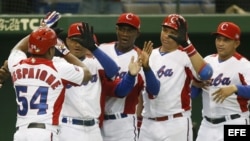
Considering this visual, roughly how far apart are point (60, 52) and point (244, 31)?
3.23 metres

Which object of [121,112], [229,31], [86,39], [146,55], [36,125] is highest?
[229,31]

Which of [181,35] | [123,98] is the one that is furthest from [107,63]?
[181,35]

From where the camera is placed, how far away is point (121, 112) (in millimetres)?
6828

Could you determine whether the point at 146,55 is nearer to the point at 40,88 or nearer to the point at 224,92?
the point at 224,92

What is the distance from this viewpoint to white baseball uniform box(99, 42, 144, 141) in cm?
681

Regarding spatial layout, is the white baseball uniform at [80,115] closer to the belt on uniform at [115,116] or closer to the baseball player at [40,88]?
the belt on uniform at [115,116]

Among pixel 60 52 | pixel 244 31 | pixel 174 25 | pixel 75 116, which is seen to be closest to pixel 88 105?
pixel 75 116

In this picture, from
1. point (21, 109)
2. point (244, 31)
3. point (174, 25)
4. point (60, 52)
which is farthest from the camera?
point (244, 31)

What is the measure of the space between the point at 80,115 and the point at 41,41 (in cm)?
100

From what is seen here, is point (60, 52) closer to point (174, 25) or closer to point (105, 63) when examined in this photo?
point (105, 63)

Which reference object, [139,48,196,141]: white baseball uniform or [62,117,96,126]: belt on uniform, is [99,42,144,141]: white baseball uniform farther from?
[62,117,96,126]: belt on uniform

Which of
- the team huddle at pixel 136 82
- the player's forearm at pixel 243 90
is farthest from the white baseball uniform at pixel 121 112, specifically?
the player's forearm at pixel 243 90

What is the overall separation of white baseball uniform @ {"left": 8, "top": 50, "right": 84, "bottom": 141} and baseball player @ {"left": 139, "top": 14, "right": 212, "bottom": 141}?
130 cm

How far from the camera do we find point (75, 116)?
652 cm
